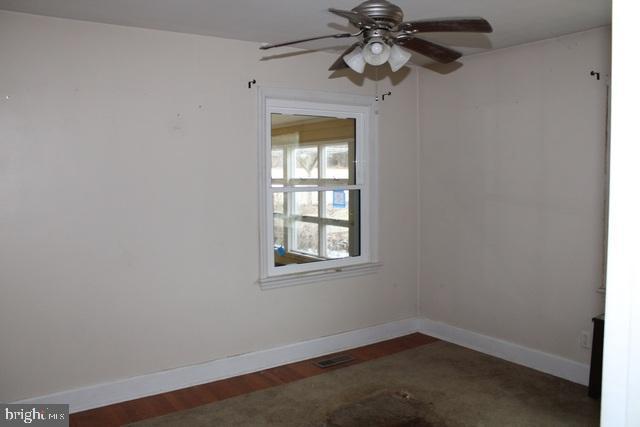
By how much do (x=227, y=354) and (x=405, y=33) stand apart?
8.85 feet

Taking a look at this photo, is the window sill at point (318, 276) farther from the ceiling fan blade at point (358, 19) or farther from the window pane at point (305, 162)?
the ceiling fan blade at point (358, 19)

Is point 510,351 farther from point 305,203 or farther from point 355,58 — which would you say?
point 355,58

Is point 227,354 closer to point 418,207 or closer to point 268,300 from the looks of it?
point 268,300

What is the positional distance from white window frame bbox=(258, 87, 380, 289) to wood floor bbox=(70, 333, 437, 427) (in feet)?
2.22

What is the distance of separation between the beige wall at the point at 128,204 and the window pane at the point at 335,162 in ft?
1.77

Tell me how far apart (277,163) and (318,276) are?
3.30ft

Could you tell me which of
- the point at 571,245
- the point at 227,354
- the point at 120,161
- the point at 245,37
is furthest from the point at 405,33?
the point at 227,354

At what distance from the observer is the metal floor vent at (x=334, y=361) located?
13.6 ft

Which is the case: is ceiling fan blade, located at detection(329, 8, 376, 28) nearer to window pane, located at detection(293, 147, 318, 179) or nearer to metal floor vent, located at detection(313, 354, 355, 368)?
window pane, located at detection(293, 147, 318, 179)

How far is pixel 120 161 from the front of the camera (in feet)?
11.2

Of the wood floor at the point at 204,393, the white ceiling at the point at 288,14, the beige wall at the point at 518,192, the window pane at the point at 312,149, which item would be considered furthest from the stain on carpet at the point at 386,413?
the white ceiling at the point at 288,14

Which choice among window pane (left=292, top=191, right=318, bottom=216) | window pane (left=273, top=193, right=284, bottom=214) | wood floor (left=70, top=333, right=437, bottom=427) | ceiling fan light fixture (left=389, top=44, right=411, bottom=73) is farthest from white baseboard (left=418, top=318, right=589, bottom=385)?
ceiling fan light fixture (left=389, top=44, right=411, bottom=73)

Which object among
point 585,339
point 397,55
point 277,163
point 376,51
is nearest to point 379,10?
point 376,51

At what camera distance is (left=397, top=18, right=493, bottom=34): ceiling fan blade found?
2.01m
